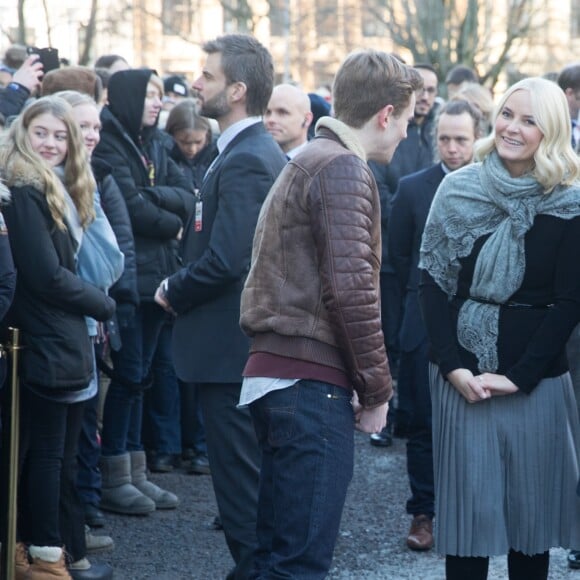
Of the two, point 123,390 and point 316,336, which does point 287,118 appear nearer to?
point 123,390

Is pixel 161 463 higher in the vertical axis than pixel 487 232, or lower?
lower

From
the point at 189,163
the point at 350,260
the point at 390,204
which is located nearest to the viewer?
the point at 350,260

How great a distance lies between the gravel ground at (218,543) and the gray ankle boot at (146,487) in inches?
2.3

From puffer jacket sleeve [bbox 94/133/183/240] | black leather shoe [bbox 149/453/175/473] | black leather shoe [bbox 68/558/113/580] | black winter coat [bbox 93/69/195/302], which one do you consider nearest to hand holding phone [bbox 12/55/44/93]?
black winter coat [bbox 93/69/195/302]

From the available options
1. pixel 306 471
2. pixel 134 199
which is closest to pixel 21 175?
pixel 134 199

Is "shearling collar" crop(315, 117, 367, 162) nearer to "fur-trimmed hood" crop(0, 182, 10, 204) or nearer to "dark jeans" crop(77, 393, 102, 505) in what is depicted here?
"fur-trimmed hood" crop(0, 182, 10, 204)

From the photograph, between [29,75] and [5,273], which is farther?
[29,75]

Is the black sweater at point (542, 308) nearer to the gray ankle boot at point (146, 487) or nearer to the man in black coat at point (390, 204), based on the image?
the gray ankle boot at point (146, 487)

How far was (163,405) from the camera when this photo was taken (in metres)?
7.55

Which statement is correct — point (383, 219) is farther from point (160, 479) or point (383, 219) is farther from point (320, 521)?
point (320, 521)

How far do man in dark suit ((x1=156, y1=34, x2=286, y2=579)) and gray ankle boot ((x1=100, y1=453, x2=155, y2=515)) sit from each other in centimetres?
176

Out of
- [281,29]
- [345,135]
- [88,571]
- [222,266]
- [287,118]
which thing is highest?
[281,29]

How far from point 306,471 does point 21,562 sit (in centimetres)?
200

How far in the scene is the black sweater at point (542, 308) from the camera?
462 centimetres
